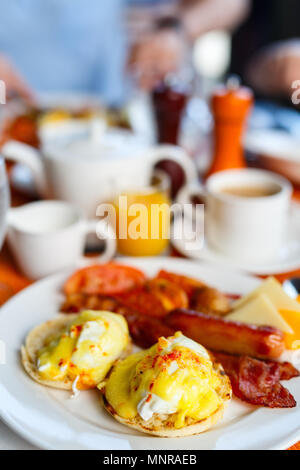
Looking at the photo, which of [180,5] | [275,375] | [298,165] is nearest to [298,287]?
[275,375]

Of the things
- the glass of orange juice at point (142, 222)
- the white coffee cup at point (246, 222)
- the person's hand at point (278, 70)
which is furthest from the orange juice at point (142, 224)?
the person's hand at point (278, 70)

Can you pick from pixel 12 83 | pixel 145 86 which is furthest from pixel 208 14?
pixel 12 83

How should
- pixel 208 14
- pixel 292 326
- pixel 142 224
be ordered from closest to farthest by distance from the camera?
pixel 292 326 < pixel 142 224 < pixel 208 14

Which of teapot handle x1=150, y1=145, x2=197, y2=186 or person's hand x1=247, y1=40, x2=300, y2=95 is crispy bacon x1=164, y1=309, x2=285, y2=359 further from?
person's hand x1=247, y1=40, x2=300, y2=95

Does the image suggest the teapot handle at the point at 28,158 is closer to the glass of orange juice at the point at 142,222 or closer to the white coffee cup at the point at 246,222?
the glass of orange juice at the point at 142,222

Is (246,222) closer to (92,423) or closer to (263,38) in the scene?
(92,423)

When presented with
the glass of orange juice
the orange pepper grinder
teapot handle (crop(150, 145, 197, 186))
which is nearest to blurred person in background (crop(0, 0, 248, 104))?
the orange pepper grinder
